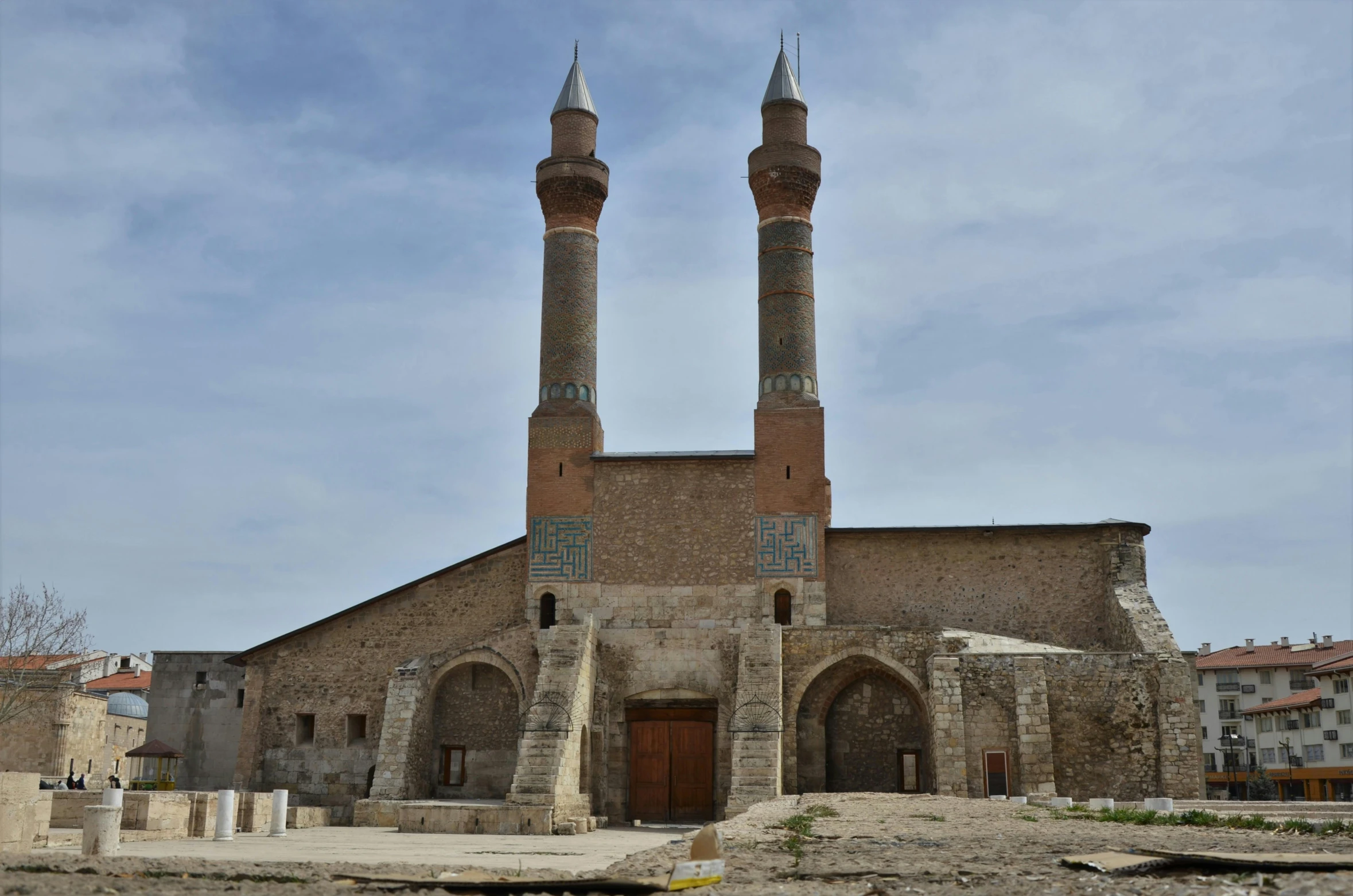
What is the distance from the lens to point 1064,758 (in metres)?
21.1

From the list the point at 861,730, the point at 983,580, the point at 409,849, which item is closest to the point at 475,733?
the point at 861,730

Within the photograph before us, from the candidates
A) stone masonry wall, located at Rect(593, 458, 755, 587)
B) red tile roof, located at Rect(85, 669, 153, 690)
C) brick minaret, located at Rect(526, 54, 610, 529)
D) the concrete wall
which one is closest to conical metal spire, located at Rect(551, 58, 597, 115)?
brick minaret, located at Rect(526, 54, 610, 529)

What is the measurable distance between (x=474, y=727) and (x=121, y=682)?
3559 centimetres

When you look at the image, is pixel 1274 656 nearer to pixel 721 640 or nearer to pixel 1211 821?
pixel 721 640

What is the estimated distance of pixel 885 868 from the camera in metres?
8.37

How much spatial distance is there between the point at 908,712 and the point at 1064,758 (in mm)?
3008

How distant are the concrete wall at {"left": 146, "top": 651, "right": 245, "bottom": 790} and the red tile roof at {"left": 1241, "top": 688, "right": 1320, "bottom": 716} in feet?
150

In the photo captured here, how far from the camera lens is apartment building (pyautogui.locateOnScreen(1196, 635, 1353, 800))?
52.1 metres

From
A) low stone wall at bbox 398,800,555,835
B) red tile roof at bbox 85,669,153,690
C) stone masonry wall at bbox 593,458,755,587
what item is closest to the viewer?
low stone wall at bbox 398,800,555,835

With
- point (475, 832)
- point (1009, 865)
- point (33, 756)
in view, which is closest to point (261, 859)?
point (1009, 865)

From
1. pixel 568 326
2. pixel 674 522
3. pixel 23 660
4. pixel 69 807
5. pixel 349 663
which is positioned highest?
pixel 568 326

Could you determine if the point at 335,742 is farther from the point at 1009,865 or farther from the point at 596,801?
the point at 1009,865

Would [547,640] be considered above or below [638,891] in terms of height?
above

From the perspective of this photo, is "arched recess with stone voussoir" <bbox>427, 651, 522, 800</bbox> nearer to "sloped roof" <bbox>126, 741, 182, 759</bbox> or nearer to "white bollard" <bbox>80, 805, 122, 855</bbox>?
"sloped roof" <bbox>126, 741, 182, 759</bbox>
